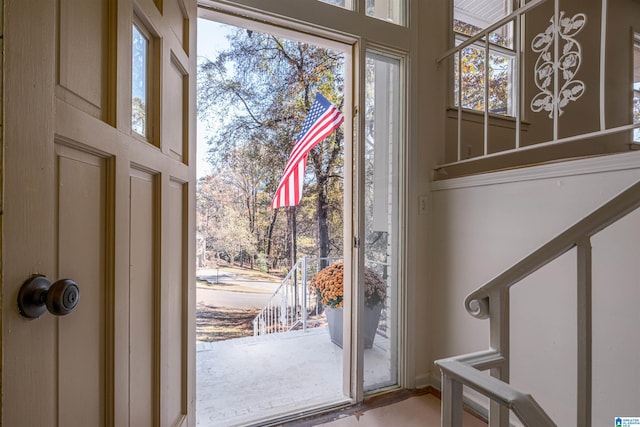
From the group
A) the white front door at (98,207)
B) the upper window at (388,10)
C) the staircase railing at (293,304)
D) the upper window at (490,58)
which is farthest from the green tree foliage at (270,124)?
the white front door at (98,207)

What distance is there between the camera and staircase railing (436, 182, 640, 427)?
66cm

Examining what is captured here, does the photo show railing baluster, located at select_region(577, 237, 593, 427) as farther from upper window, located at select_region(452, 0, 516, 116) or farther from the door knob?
upper window, located at select_region(452, 0, 516, 116)

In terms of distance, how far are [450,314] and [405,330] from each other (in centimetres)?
28

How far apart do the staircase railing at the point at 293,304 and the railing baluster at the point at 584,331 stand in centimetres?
339

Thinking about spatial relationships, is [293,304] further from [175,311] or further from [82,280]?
[82,280]

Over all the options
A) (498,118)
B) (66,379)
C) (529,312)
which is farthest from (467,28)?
(66,379)

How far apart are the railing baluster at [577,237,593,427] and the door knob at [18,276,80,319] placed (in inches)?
39.0

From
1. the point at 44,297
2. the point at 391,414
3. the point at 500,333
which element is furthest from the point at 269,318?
the point at 44,297

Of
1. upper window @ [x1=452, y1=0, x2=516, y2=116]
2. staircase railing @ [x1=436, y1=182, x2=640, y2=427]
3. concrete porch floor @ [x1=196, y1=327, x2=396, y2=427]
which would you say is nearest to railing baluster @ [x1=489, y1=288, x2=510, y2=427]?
staircase railing @ [x1=436, y1=182, x2=640, y2=427]

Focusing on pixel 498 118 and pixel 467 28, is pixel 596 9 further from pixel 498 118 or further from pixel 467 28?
pixel 498 118

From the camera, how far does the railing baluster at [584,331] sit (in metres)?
0.73

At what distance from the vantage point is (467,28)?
241 cm

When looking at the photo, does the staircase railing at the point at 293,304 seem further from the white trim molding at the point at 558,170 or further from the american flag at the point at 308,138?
the white trim molding at the point at 558,170

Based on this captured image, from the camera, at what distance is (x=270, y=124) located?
4.32 meters
